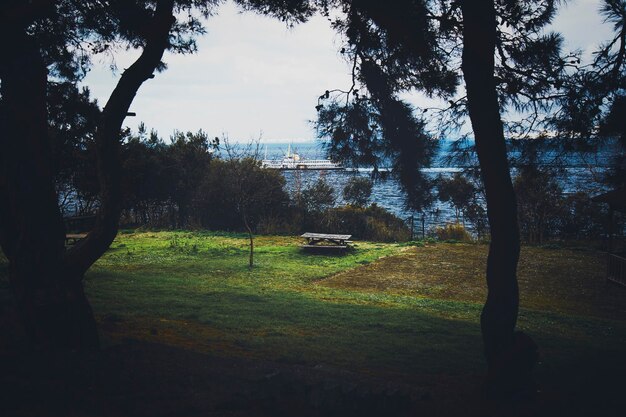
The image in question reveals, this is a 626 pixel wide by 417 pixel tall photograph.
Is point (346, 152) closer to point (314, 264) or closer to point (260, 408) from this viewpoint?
point (260, 408)

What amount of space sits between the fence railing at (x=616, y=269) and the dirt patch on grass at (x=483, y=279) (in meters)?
0.27

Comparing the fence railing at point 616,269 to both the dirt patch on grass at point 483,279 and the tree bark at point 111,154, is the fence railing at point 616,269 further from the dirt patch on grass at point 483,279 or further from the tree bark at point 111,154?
the tree bark at point 111,154

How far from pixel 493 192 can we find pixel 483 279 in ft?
32.1

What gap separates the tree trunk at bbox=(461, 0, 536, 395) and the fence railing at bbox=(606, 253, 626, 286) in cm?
967

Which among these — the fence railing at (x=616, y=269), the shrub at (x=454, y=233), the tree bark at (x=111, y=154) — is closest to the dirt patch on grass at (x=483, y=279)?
the fence railing at (x=616, y=269)

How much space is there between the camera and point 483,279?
48.4 feet

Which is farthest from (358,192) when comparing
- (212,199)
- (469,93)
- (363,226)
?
(469,93)

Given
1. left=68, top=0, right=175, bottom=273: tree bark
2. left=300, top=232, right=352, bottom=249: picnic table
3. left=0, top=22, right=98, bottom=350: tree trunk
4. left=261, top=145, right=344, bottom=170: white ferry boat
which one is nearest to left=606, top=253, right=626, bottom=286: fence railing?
left=261, top=145, right=344, bottom=170: white ferry boat

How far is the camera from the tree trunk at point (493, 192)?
18.6 feet

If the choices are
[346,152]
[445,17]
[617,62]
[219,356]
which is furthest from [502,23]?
[219,356]

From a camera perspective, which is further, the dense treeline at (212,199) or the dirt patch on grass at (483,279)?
the dense treeline at (212,199)

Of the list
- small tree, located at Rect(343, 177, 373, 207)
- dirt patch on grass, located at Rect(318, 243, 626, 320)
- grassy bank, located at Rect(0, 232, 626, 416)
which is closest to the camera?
grassy bank, located at Rect(0, 232, 626, 416)

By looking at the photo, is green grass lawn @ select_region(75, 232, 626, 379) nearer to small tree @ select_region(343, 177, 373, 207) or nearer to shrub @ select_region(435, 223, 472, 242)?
shrub @ select_region(435, 223, 472, 242)

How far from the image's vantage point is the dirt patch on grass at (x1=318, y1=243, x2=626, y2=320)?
40.6 ft
